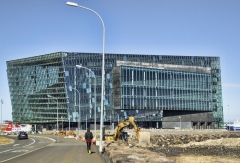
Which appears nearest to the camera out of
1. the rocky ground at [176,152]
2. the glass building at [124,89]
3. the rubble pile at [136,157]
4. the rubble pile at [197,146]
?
the rubble pile at [136,157]

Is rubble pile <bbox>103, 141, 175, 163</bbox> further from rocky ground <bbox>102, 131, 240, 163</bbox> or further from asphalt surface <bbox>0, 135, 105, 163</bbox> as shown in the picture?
asphalt surface <bbox>0, 135, 105, 163</bbox>

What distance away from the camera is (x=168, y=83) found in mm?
119562

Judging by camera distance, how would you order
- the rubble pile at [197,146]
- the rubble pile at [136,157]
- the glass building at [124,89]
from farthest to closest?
the glass building at [124,89]
the rubble pile at [197,146]
the rubble pile at [136,157]

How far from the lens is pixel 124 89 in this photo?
11262 cm

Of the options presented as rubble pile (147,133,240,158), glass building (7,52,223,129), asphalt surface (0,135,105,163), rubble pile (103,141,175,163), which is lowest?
rubble pile (147,133,240,158)

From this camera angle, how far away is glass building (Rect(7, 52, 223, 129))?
4515 inches

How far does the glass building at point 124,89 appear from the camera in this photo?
115 meters

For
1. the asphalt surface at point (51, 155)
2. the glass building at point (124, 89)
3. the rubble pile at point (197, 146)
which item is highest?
the glass building at point (124, 89)

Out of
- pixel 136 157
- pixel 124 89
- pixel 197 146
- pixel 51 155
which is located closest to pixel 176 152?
pixel 197 146

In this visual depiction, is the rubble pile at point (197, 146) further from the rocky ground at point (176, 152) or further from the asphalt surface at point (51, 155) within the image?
the asphalt surface at point (51, 155)

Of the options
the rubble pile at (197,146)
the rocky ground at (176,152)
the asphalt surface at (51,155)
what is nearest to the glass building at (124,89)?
the rocky ground at (176,152)

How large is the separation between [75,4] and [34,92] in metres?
108

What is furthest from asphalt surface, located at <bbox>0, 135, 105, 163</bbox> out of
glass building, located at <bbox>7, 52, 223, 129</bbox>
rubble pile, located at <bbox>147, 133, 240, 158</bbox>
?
glass building, located at <bbox>7, 52, 223, 129</bbox>

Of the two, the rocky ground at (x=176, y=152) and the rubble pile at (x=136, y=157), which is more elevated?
the rubble pile at (x=136, y=157)
